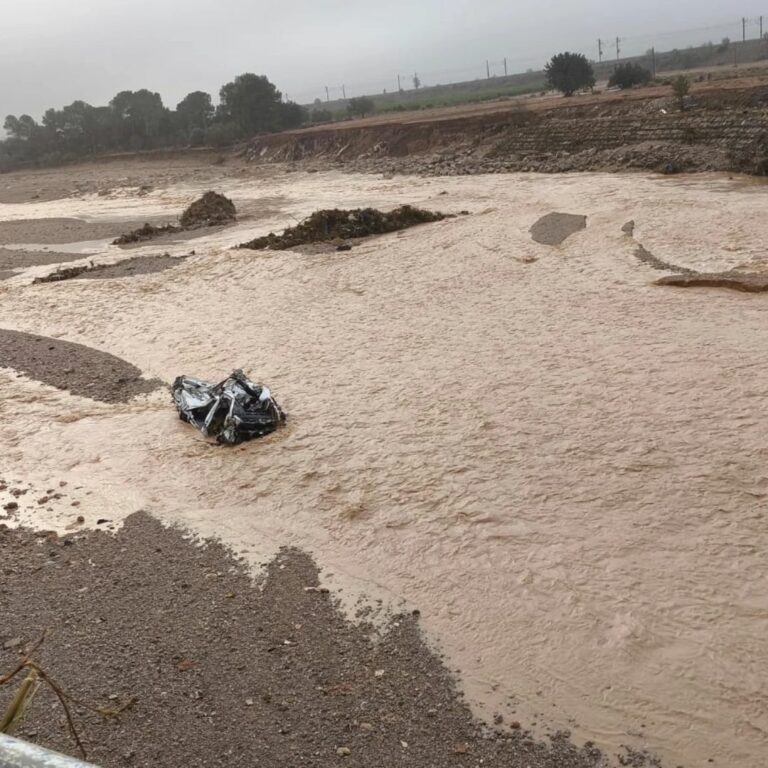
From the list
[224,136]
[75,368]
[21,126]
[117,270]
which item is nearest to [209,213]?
[117,270]

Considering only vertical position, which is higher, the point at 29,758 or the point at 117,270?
the point at 29,758

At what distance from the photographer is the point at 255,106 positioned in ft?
152

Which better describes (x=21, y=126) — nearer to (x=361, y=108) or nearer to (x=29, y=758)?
(x=361, y=108)

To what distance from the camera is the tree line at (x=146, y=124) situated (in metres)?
46.5

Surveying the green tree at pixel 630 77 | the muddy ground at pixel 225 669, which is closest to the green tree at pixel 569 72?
the green tree at pixel 630 77

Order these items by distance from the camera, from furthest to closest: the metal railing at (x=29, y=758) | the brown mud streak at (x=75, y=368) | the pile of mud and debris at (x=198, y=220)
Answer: the pile of mud and debris at (x=198, y=220)
the brown mud streak at (x=75, y=368)
the metal railing at (x=29, y=758)

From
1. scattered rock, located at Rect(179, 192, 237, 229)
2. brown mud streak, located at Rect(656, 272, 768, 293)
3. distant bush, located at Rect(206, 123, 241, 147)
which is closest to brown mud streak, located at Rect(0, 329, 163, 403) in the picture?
brown mud streak, located at Rect(656, 272, 768, 293)

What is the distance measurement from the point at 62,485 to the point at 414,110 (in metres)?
42.7

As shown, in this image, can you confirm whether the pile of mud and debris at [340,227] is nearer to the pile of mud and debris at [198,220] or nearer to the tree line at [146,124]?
the pile of mud and debris at [198,220]

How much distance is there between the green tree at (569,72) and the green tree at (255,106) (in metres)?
17.5

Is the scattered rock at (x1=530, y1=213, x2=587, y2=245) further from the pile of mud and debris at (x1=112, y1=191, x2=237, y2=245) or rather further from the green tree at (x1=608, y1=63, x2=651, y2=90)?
the green tree at (x1=608, y1=63, x2=651, y2=90)

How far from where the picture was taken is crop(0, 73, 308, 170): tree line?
4653 centimetres

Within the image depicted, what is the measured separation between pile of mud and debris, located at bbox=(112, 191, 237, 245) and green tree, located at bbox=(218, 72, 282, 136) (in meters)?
26.6

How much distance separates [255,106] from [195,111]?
26.2ft
